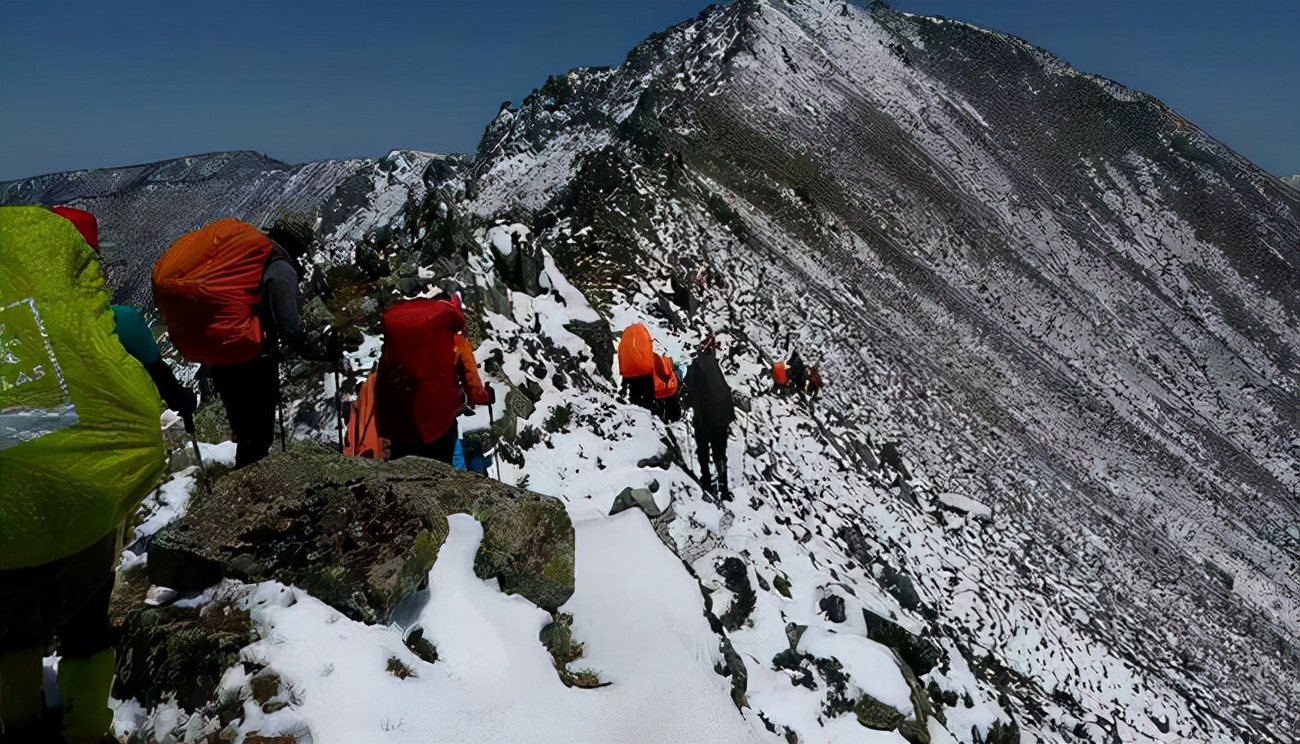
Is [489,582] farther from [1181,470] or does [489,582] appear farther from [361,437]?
[1181,470]

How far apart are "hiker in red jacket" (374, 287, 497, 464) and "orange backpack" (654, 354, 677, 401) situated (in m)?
6.14

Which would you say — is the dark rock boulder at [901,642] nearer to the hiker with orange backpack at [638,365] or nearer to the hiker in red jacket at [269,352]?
the hiker with orange backpack at [638,365]

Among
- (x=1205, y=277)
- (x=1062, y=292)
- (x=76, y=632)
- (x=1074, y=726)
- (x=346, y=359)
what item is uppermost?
(x=1205, y=277)

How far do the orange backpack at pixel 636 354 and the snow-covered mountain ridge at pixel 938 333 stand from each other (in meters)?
0.60

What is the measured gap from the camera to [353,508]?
4.73 metres

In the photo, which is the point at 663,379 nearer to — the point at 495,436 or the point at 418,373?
the point at 495,436

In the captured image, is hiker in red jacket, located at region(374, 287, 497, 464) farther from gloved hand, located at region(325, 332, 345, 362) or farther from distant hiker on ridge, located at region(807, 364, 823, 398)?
distant hiker on ridge, located at region(807, 364, 823, 398)

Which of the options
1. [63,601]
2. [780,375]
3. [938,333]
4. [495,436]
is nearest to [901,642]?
[495,436]

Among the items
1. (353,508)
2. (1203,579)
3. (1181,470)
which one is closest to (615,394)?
(353,508)

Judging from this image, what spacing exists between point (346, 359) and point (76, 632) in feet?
20.1

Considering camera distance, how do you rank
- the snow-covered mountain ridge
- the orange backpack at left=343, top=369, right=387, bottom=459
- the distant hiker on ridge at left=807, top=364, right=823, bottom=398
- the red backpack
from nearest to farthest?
the red backpack
the orange backpack at left=343, top=369, right=387, bottom=459
the snow-covered mountain ridge
the distant hiker on ridge at left=807, top=364, right=823, bottom=398

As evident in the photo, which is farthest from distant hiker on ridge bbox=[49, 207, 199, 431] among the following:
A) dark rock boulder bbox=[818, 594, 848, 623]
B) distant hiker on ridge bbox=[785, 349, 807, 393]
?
distant hiker on ridge bbox=[785, 349, 807, 393]

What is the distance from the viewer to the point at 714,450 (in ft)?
38.2

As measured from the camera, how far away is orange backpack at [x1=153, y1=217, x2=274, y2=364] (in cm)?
516
